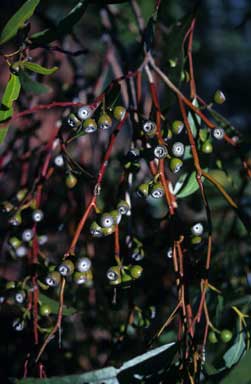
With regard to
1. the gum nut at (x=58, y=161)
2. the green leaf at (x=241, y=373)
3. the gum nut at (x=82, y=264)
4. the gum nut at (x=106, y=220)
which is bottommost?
the green leaf at (x=241, y=373)

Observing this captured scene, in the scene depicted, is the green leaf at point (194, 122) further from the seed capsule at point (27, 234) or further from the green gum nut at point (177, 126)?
the seed capsule at point (27, 234)

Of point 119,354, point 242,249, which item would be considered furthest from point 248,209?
point 119,354

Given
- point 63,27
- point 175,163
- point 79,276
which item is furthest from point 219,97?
point 79,276

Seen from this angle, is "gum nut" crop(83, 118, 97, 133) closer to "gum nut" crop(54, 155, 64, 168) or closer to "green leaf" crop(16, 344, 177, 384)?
"gum nut" crop(54, 155, 64, 168)

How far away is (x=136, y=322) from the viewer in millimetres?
1079

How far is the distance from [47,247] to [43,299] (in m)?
0.48

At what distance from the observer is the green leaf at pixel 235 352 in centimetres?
100

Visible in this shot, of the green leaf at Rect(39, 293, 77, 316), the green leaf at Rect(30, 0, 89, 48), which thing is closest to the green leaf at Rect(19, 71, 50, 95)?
the green leaf at Rect(30, 0, 89, 48)

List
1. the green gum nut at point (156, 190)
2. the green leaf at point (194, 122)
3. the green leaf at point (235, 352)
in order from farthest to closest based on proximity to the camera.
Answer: the green leaf at point (194, 122) → the green leaf at point (235, 352) → the green gum nut at point (156, 190)

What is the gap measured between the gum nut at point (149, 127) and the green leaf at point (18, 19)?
0.81 feet

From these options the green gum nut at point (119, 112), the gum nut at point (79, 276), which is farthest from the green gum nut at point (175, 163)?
the gum nut at point (79, 276)

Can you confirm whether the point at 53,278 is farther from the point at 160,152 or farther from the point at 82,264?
the point at 160,152

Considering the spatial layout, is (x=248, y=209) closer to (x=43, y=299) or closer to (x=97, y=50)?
(x=43, y=299)

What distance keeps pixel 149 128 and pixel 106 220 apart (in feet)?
0.54
